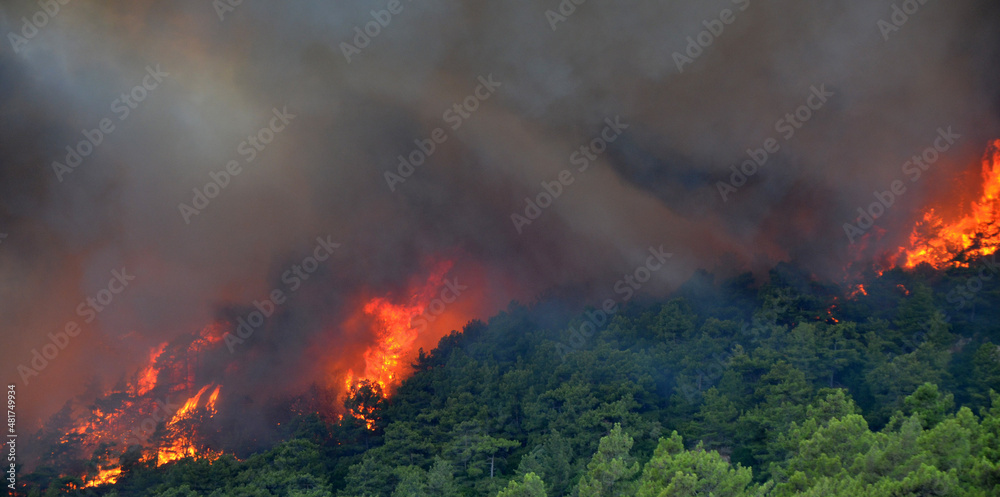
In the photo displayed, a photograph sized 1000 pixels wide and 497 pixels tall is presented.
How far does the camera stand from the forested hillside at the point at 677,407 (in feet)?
69.1

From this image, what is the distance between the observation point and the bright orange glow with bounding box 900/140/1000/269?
151 ft

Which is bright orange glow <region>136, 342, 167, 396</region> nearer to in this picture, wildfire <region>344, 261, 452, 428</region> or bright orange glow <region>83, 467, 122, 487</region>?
bright orange glow <region>83, 467, 122, 487</region>

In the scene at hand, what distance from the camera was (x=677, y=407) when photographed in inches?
1379

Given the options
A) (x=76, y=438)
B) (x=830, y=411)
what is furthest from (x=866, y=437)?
(x=76, y=438)

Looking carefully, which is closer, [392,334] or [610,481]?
[610,481]

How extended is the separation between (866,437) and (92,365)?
4337cm

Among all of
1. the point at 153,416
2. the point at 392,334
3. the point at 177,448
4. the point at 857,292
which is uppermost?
the point at 392,334

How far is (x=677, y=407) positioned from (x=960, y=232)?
94.3 feet

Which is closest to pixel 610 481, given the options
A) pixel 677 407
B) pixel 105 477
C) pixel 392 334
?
pixel 677 407

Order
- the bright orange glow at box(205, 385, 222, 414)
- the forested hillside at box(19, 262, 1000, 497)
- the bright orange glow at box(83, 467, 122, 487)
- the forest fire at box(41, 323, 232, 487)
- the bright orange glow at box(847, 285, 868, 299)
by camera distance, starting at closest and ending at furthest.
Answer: the forested hillside at box(19, 262, 1000, 497) < the bright orange glow at box(83, 467, 122, 487) < the forest fire at box(41, 323, 232, 487) < the bright orange glow at box(205, 385, 222, 414) < the bright orange glow at box(847, 285, 868, 299)

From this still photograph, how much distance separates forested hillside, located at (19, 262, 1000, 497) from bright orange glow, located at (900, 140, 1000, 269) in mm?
4673

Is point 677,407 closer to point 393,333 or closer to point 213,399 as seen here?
point 393,333

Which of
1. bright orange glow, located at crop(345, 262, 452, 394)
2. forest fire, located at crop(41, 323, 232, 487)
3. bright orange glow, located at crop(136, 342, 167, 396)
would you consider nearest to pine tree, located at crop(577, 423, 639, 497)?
forest fire, located at crop(41, 323, 232, 487)

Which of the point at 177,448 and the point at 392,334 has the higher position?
the point at 392,334
